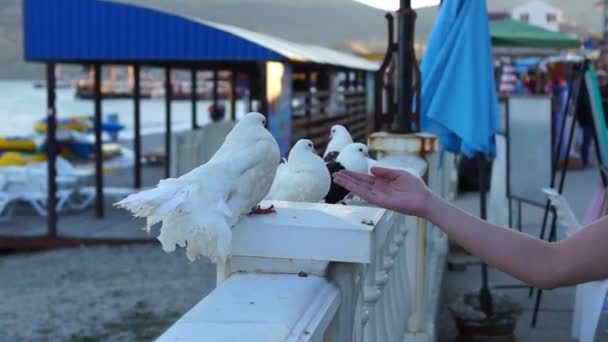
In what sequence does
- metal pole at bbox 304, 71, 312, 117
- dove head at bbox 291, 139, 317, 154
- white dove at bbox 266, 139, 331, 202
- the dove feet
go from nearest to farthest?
1. the dove feet
2. white dove at bbox 266, 139, 331, 202
3. dove head at bbox 291, 139, 317, 154
4. metal pole at bbox 304, 71, 312, 117

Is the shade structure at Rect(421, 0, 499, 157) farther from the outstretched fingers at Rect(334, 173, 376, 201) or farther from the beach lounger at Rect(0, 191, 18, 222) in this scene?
the beach lounger at Rect(0, 191, 18, 222)

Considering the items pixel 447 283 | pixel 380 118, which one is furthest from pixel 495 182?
pixel 380 118

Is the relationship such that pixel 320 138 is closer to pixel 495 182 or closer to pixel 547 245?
pixel 495 182

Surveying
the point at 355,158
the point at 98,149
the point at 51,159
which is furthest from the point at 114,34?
the point at 355,158

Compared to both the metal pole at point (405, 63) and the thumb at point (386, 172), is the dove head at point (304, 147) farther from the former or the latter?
the metal pole at point (405, 63)

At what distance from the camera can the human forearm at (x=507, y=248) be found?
1.92 metres

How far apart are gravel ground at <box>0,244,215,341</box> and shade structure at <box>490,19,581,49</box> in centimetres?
668

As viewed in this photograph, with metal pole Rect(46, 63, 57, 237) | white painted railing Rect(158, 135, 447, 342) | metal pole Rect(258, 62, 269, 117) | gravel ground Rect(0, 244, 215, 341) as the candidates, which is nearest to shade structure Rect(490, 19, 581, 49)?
metal pole Rect(258, 62, 269, 117)

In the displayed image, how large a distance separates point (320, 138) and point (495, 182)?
573 cm

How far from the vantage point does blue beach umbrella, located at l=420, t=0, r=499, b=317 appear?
605 cm

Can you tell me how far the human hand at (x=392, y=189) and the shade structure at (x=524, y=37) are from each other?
1215cm

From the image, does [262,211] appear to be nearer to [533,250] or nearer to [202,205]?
[202,205]

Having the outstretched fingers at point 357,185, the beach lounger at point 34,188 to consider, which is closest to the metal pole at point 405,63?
the outstretched fingers at point 357,185

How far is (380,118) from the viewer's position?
5.70 m
